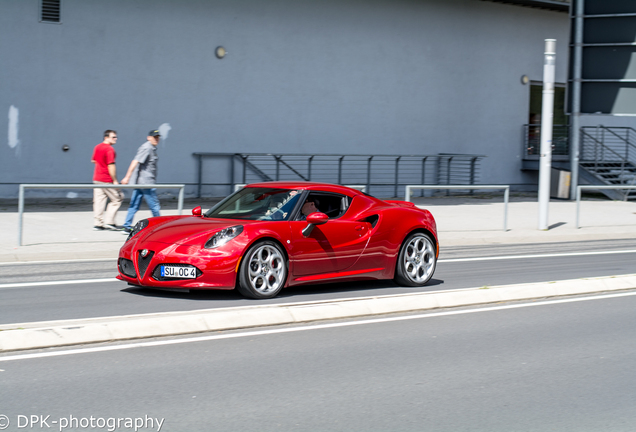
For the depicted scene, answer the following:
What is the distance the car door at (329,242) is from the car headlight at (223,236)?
68 cm

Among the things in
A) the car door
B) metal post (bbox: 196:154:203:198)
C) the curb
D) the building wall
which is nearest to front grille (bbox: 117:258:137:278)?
the curb

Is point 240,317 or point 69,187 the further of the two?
point 69,187

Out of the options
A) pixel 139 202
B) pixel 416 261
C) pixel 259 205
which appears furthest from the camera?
pixel 139 202

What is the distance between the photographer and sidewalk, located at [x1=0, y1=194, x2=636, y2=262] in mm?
11695

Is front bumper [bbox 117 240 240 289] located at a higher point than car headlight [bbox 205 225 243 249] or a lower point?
lower

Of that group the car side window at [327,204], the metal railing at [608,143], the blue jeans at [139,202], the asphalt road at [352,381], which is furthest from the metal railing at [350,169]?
the asphalt road at [352,381]

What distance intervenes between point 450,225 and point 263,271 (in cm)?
856

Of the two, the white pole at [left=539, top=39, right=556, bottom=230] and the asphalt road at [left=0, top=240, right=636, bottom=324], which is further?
the white pole at [left=539, top=39, right=556, bottom=230]

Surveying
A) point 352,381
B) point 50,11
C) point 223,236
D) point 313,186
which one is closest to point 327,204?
point 313,186

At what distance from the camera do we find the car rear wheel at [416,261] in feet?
31.2

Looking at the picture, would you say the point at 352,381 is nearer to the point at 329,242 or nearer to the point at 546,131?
the point at 329,242

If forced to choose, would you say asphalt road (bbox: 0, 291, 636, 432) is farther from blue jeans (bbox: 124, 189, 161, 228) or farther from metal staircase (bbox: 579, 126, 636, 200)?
metal staircase (bbox: 579, 126, 636, 200)

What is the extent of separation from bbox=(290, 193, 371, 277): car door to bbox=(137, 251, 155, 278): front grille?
1509 mm

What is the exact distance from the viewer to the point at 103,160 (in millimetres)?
14180
